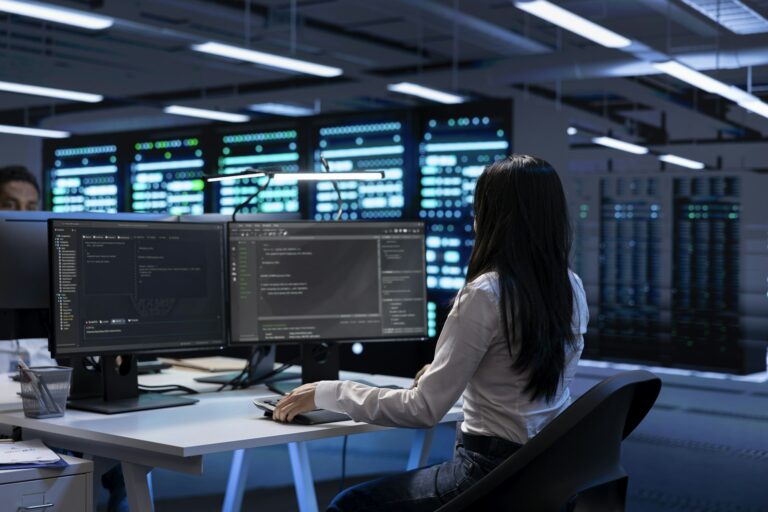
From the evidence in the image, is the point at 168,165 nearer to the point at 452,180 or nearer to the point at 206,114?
the point at 206,114

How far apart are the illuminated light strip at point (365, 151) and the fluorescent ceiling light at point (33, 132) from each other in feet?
6.09

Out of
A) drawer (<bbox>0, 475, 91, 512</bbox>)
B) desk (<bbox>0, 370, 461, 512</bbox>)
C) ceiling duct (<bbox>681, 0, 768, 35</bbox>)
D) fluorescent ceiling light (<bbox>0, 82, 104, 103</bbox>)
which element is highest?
ceiling duct (<bbox>681, 0, 768, 35</bbox>)

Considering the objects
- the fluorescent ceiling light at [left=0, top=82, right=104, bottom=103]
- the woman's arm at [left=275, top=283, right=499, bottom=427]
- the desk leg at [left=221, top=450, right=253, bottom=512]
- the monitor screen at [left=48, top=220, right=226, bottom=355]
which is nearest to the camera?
the woman's arm at [left=275, top=283, right=499, bottom=427]

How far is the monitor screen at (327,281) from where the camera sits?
2705 millimetres

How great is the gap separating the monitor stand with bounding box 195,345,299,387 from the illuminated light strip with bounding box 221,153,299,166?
324 cm

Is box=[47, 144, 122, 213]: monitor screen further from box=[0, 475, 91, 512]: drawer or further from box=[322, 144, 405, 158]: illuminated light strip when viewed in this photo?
box=[0, 475, 91, 512]: drawer

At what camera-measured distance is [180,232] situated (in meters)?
2.59

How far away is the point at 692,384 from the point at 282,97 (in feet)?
12.4

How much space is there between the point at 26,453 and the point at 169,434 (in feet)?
1.11

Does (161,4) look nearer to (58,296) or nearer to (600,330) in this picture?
(600,330)

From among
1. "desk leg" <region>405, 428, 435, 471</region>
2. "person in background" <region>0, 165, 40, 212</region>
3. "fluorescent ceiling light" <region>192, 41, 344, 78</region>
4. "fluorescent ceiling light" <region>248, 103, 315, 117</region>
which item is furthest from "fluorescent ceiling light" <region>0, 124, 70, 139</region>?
"desk leg" <region>405, 428, 435, 471</region>

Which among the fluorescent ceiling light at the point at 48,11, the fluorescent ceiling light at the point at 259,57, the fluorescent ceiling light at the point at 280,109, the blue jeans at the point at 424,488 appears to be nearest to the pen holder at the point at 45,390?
the blue jeans at the point at 424,488

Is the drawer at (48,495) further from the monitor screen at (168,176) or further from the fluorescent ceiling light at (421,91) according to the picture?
the monitor screen at (168,176)

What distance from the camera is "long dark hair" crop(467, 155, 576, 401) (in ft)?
6.30
